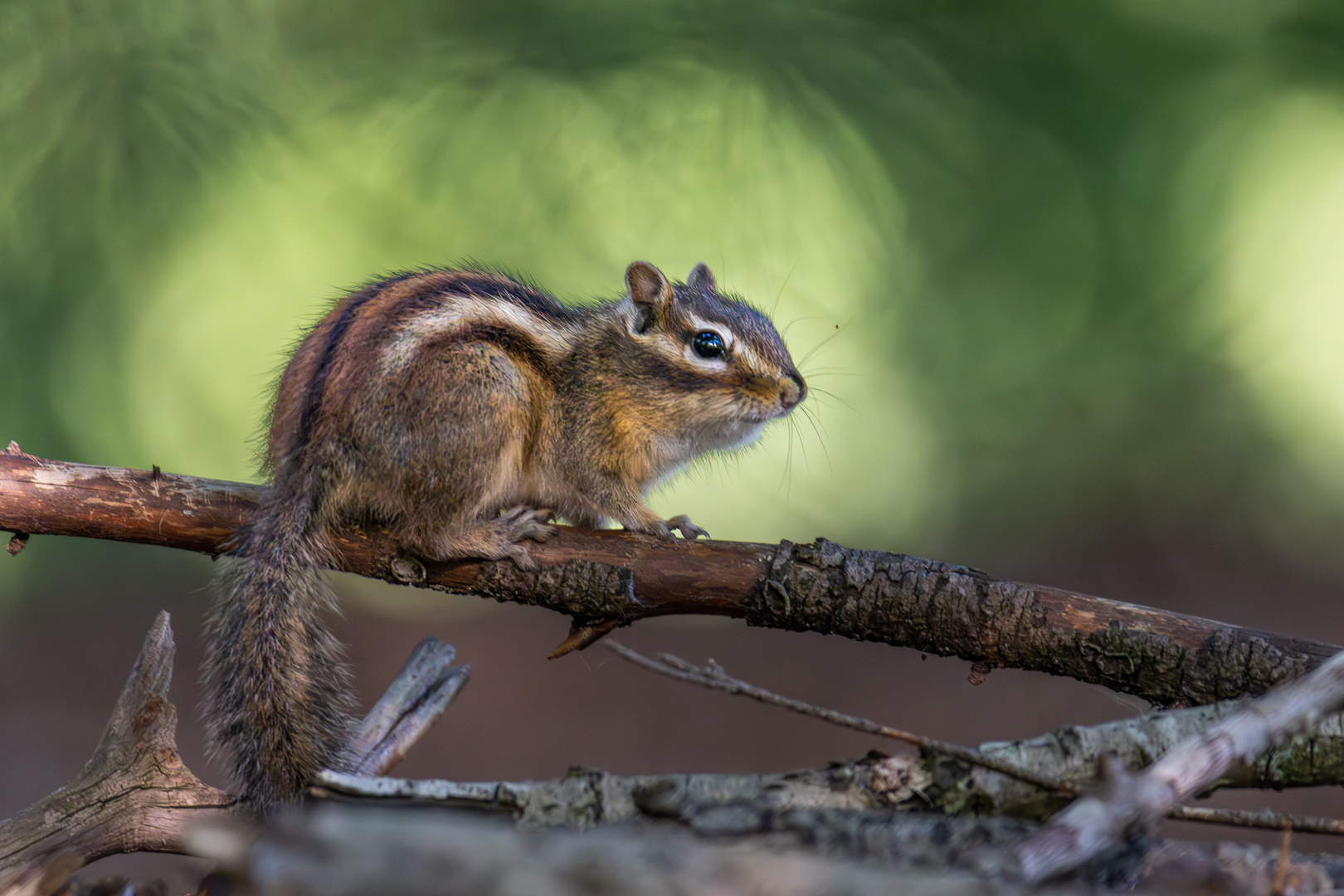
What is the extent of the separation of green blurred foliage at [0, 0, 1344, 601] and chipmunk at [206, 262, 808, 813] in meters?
0.96

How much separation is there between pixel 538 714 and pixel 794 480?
3.98ft

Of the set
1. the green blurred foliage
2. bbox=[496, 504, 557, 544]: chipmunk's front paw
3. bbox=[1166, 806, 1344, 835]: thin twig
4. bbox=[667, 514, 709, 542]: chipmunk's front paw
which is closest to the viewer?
bbox=[1166, 806, 1344, 835]: thin twig

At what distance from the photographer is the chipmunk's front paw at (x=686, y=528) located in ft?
6.14

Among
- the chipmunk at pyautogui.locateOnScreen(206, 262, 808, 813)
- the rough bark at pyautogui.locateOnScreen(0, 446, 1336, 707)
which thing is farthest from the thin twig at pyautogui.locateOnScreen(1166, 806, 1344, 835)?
the chipmunk at pyautogui.locateOnScreen(206, 262, 808, 813)

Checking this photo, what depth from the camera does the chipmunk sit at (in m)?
1.45

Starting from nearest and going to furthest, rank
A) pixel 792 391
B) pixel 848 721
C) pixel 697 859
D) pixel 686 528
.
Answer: pixel 697 859
pixel 848 721
pixel 686 528
pixel 792 391

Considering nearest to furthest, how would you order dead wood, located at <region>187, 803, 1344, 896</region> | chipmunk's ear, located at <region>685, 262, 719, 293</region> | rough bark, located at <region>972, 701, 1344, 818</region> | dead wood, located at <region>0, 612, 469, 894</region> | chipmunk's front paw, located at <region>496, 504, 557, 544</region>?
dead wood, located at <region>187, 803, 1344, 896</region> < rough bark, located at <region>972, 701, 1344, 818</region> < dead wood, located at <region>0, 612, 469, 894</region> < chipmunk's front paw, located at <region>496, 504, 557, 544</region> < chipmunk's ear, located at <region>685, 262, 719, 293</region>

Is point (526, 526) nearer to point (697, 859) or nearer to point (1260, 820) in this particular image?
point (697, 859)

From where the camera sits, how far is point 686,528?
1893 mm

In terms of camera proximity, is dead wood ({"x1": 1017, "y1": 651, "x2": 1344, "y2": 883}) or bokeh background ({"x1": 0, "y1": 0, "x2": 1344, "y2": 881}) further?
bokeh background ({"x1": 0, "y1": 0, "x2": 1344, "y2": 881})

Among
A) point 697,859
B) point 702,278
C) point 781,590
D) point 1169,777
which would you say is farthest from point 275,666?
point 702,278

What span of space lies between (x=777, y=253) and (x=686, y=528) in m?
1.44

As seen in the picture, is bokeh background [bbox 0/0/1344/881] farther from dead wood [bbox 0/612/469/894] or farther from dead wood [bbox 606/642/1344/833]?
dead wood [bbox 606/642/1344/833]

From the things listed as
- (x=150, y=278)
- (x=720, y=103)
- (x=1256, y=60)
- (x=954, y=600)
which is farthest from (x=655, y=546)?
(x=1256, y=60)
